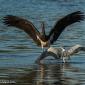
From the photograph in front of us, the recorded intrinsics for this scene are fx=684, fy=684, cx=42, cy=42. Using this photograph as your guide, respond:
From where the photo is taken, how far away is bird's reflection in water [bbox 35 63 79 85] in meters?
14.1

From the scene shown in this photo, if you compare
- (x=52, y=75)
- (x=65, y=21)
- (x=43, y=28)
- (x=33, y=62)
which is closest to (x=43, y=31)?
(x=43, y=28)

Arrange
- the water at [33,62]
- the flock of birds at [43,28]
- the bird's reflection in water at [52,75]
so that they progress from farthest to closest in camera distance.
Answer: the flock of birds at [43,28] < the water at [33,62] < the bird's reflection in water at [52,75]

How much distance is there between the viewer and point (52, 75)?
595 inches

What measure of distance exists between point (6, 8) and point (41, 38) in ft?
57.0

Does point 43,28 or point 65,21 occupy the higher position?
point 65,21

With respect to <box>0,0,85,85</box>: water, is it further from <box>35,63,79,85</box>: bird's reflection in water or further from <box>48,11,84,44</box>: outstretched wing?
<box>48,11,84,44</box>: outstretched wing

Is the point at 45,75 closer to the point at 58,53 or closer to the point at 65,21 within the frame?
the point at 58,53

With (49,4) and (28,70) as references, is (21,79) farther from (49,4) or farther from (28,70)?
(49,4)

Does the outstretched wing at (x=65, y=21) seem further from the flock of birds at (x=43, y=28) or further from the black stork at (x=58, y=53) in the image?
the black stork at (x=58, y=53)

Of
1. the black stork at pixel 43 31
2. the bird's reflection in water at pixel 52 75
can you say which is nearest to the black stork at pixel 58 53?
the bird's reflection in water at pixel 52 75

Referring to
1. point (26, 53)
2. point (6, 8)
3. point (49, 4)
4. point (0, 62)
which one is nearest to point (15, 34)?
point (26, 53)

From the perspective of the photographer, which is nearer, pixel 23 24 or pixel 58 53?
pixel 58 53

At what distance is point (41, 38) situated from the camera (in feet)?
58.1

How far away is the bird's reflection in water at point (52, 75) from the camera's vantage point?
14.1 meters
